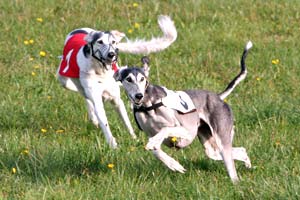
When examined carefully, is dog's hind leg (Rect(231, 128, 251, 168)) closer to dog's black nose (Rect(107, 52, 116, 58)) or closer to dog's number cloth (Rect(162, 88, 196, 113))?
dog's number cloth (Rect(162, 88, 196, 113))

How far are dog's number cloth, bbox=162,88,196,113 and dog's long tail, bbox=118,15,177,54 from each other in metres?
0.95

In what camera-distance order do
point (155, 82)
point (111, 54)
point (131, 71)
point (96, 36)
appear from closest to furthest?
point (131, 71) → point (111, 54) → point (96, 36) → point (155, 82)

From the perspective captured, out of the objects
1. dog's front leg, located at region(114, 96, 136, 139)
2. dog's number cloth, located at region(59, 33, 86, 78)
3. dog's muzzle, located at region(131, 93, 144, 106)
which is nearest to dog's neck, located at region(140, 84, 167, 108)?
dog's muzzle, located at region(131, 93, 144, 106)

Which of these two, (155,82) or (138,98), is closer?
(138,98)

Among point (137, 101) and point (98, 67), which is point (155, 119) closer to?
point (137, 101)

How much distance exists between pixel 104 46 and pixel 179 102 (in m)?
1.67

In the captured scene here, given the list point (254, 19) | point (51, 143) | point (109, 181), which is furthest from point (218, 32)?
point (109, 181)

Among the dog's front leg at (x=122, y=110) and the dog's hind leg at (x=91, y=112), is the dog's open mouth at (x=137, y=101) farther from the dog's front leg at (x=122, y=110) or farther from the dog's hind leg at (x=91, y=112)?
the dog's hind leg at (x=91, y=112)

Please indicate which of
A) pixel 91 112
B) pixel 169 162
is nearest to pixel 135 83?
pixel 169 162

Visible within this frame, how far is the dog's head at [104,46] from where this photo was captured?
27.7 feet

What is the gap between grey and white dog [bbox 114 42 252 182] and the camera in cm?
677

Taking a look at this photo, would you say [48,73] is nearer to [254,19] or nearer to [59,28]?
[59,28]

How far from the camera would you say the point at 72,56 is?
919 centimetres

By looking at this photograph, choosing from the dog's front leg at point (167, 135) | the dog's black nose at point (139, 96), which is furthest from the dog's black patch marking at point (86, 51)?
the dog's black nose at point (139, 96)
